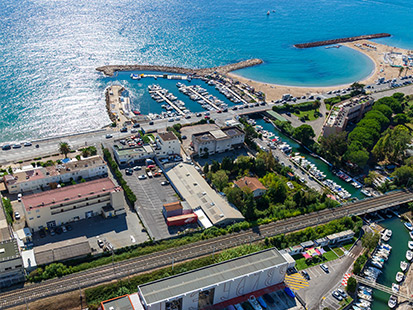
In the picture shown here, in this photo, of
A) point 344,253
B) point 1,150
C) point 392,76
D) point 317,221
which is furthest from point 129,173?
point 392,76

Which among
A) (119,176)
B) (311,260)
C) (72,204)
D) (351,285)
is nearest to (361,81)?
(311,260)

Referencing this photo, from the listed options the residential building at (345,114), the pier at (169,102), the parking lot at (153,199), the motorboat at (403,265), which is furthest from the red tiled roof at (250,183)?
the pier at (169,102)

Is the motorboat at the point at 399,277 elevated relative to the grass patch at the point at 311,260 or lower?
lower

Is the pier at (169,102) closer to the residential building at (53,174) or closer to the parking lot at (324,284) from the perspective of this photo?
the residential building at (53,174)

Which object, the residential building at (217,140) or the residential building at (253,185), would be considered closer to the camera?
the residential building at (253,185)

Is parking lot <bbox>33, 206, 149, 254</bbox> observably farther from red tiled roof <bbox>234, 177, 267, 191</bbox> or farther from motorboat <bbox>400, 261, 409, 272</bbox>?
motorboat <bbox>400, 261, 409, 272</bbox>

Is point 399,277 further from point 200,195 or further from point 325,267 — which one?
point 200,195
